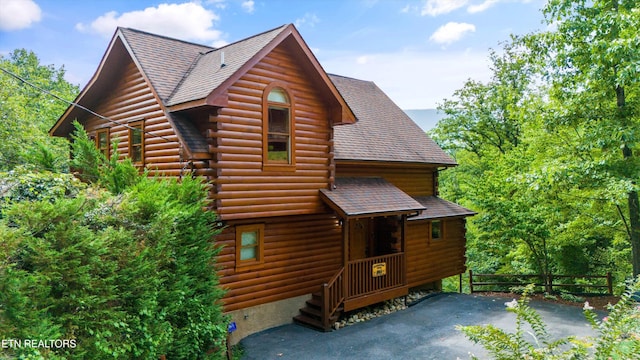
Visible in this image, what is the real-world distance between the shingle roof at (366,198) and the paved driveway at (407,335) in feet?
9.94

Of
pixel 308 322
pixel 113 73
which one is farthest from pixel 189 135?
pixel 308 322

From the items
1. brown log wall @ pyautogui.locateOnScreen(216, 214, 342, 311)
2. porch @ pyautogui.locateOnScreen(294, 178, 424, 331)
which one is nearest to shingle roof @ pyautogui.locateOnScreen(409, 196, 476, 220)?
porch @ pyautogui.locateOnScreen(294, 178, 424, 331)

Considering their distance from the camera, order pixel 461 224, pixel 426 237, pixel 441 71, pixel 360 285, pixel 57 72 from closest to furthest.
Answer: pixel 360 285
pixel 426 237
pixel 461 224
pixel 441 71
pixel 57 72

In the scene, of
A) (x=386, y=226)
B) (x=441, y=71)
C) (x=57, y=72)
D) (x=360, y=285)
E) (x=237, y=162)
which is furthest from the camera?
(x=57, y=72)

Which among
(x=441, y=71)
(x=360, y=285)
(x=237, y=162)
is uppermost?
(x=441, y=71)

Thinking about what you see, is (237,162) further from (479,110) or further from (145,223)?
(479,110)

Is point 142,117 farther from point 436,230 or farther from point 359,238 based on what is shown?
point 436,230

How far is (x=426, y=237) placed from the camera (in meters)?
14.9

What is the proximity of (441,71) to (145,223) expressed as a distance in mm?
34523

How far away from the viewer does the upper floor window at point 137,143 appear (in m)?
10.4

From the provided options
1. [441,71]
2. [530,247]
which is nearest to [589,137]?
[530,247]

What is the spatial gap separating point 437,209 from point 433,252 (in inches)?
65.3

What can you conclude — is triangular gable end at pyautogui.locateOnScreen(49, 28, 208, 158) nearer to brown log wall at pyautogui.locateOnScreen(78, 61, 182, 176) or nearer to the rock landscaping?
brown log wall at pyautogui.locateOnScreen(78, 61, 182, 176)

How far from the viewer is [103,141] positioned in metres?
12.1
